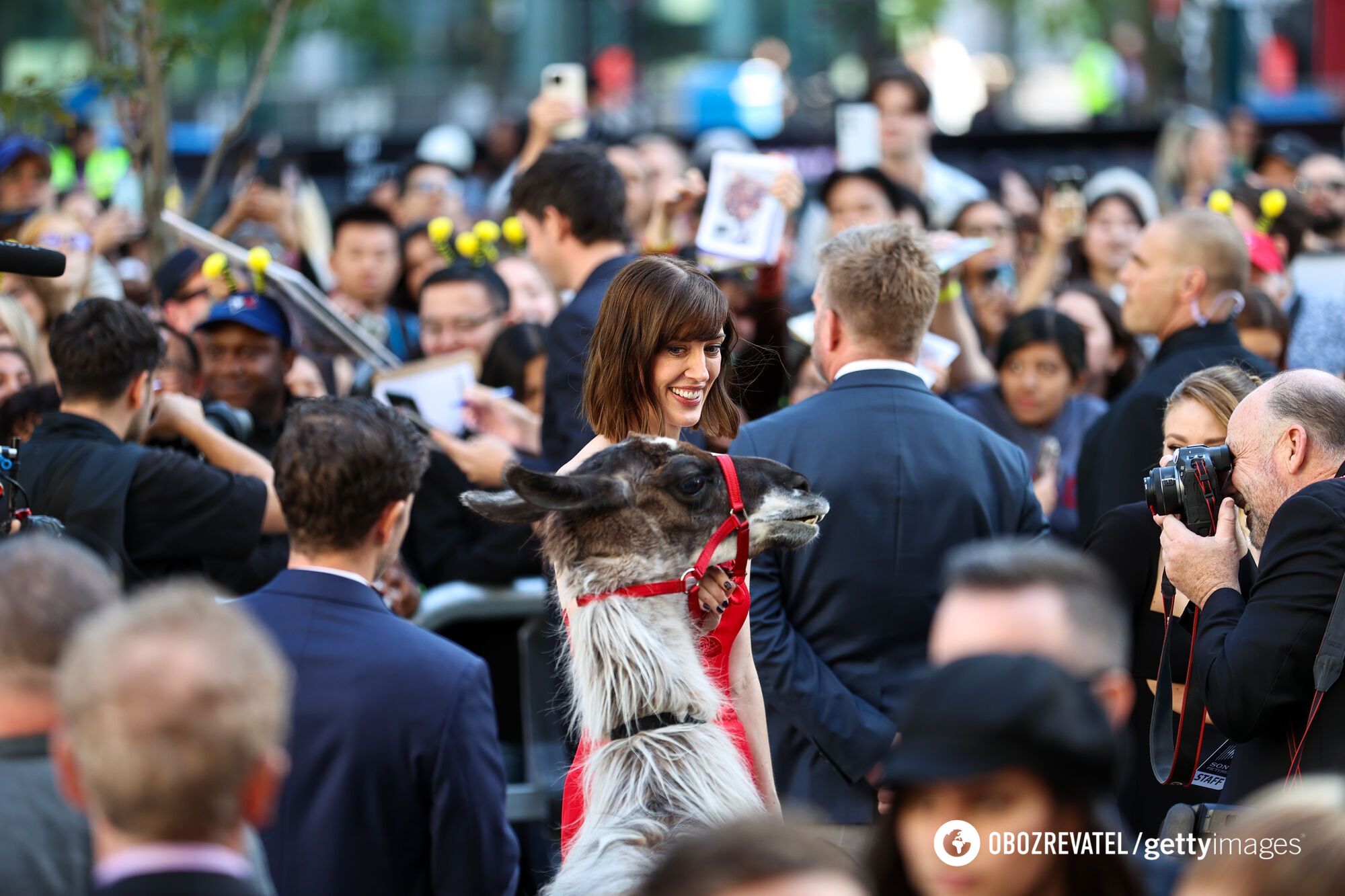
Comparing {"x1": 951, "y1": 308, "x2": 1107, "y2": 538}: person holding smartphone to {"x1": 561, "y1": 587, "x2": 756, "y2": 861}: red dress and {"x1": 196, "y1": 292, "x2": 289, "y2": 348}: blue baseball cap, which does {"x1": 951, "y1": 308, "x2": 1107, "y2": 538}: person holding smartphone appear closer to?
{"x1": 196, "y1": 292, "x2": 289, "y2": 348}: blue baseball cap

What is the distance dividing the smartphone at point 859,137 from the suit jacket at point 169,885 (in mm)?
7777

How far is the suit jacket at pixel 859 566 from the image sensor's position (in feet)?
15.1

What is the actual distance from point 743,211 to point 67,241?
3578mm

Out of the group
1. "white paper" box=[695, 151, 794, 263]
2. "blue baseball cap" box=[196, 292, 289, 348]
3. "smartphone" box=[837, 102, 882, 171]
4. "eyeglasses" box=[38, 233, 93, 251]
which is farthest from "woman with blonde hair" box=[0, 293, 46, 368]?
"smartphone" box=[837, 102, 882, 171]

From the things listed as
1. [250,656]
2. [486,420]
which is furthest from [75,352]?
[250,656]

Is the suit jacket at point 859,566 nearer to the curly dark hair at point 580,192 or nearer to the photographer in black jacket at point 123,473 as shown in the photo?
the curly dark hair at point 580,192

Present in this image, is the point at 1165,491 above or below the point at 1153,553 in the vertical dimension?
above

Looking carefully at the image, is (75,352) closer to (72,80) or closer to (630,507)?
(630,507)

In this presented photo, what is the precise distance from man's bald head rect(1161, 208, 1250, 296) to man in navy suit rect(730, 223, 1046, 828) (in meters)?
1.82

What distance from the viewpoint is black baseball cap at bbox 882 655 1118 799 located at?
2061 mm

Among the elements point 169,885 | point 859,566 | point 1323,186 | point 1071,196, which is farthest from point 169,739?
point 1323,186

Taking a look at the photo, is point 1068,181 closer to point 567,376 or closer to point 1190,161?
point 1190,161

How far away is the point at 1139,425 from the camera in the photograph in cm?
571

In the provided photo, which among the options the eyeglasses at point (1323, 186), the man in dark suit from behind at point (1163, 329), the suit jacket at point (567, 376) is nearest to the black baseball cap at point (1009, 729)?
the suit jacket at point (567, 376)
